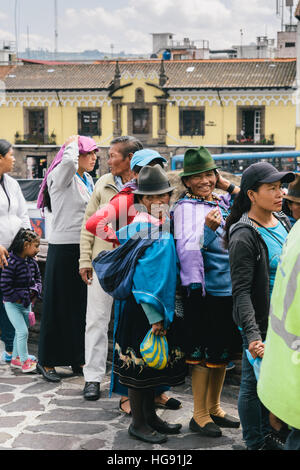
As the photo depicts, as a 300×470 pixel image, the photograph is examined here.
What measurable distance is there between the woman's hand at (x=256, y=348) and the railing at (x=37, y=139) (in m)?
45.1

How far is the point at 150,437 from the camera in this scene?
4.16m

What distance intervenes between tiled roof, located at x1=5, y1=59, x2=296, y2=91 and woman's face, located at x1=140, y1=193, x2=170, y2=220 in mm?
41379

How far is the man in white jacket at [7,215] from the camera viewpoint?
5.80 m

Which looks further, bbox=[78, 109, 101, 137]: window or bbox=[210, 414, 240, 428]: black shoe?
bbox=[78, 109, 101, 137]: window

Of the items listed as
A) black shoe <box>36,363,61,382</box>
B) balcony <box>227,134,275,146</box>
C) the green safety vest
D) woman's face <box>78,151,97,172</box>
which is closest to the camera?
the green safety vest

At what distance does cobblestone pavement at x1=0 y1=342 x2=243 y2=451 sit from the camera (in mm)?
4148

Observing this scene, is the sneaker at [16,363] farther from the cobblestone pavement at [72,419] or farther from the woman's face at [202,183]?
the woman's face at [202,183]

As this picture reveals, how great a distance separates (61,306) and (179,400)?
52.8 inches

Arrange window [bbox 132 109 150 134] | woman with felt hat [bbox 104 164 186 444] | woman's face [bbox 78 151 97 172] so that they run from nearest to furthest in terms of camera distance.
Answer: woman with felt hat [bbox 104 164 186 444] → woman's face [bbox 78 151 97 172] → window [bbox 132 109 150 134]

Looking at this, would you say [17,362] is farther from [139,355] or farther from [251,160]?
[251,160]

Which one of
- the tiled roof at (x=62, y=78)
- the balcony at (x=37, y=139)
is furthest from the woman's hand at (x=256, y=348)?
the balcony at (x=37, y=139)

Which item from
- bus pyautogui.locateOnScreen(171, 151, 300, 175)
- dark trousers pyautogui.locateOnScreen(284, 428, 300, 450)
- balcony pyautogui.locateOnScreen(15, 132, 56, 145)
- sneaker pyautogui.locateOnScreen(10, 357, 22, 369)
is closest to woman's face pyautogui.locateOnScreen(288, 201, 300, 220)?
dark trousers pyautogui.locateOnScreen(284, 428, 300, 450)

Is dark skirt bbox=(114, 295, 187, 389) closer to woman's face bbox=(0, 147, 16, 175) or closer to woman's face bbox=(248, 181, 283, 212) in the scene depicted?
woman's face bbox=(248, 181, 283, 212)

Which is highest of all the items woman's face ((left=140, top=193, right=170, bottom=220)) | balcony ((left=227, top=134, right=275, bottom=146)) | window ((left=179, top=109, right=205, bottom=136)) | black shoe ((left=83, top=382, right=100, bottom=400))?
window ((left=179, top=109, right=205, bottom=136))
